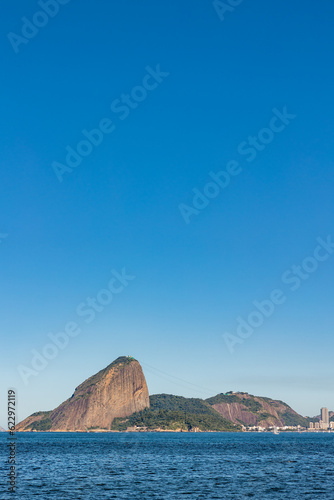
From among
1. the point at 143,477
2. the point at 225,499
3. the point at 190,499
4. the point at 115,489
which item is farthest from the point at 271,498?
the point at 143,477

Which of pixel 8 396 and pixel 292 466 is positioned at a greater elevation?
pixel 8 396

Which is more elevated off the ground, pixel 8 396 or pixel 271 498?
pixel 8 396

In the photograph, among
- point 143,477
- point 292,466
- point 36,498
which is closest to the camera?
point 36,498

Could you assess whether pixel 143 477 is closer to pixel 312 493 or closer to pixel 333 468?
pixel 312 493

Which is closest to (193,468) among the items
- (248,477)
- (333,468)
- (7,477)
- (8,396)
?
(248,477)

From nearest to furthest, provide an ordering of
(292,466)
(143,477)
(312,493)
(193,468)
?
(312,493), (143,477), (193,468), (292,466)

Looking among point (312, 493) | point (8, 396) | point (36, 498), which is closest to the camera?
point (36, 498)

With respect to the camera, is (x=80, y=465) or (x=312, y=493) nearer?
(x=312, y=493)

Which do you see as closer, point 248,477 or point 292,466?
point 248,477

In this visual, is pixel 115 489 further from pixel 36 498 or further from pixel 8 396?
pixel 8 396
